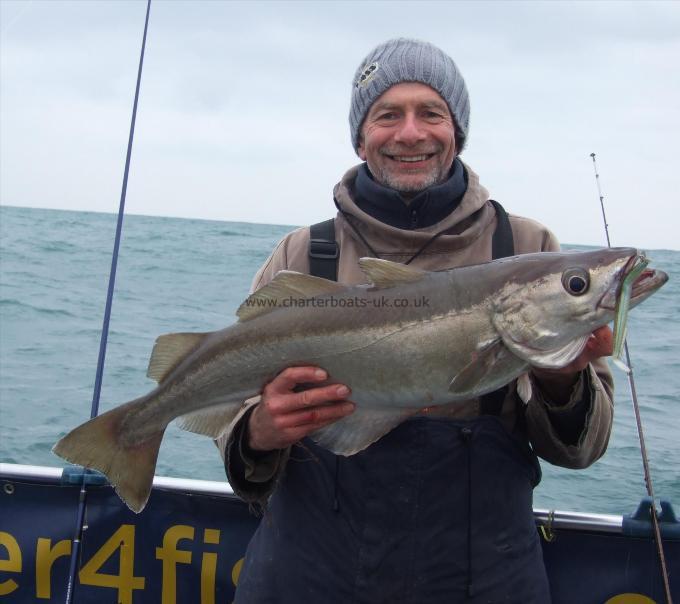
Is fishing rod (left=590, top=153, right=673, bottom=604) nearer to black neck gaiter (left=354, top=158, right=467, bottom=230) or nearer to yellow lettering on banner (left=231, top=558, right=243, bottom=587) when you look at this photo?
black neck gaiter (left=354, top=158, right=467, bottom=230)

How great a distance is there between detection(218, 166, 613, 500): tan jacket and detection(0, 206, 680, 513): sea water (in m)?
5.65

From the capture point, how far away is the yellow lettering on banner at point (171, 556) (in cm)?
379

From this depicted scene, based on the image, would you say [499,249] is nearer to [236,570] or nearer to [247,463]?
[247,463]

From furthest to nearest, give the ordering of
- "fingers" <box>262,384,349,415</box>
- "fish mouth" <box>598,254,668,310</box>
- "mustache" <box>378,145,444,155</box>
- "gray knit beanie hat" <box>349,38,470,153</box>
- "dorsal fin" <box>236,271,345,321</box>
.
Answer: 1. "gray knit beanie hat" <box>349,38,470,153</box>
2. "mustache" <box>378,145,444,155</box>
3. "dorsal fin" <box>236,271,345,321</box>
4. "fingers" <box>262,384,349,415</box>
5. "fish mouth" <box>598,254,668,310</box>

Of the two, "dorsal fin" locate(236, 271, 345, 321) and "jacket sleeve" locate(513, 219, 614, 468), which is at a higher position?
"dorsal fin" locate(236, 271, 345, 321)

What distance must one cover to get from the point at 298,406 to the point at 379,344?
13.8 inches

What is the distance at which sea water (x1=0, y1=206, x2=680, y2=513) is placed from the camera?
27.6 ft

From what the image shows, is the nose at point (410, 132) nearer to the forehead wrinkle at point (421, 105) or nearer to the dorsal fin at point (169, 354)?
the forehead wrinkle at point (421, 105)

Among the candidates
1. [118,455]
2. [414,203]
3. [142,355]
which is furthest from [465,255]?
[142,355]

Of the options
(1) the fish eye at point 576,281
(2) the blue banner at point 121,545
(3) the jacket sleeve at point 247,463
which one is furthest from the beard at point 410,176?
(2) the blue banner at point 121,545

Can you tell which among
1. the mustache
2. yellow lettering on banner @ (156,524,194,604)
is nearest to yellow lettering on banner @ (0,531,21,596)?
yellow lettering on banner @ (156,524,194,604)

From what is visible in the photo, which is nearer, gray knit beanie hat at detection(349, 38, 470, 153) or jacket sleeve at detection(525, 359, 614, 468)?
jacket sleeve at detection(525, 359, 614, 468)

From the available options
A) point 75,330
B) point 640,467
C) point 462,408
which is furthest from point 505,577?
point 75,330

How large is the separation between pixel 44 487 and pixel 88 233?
41.9 meters
